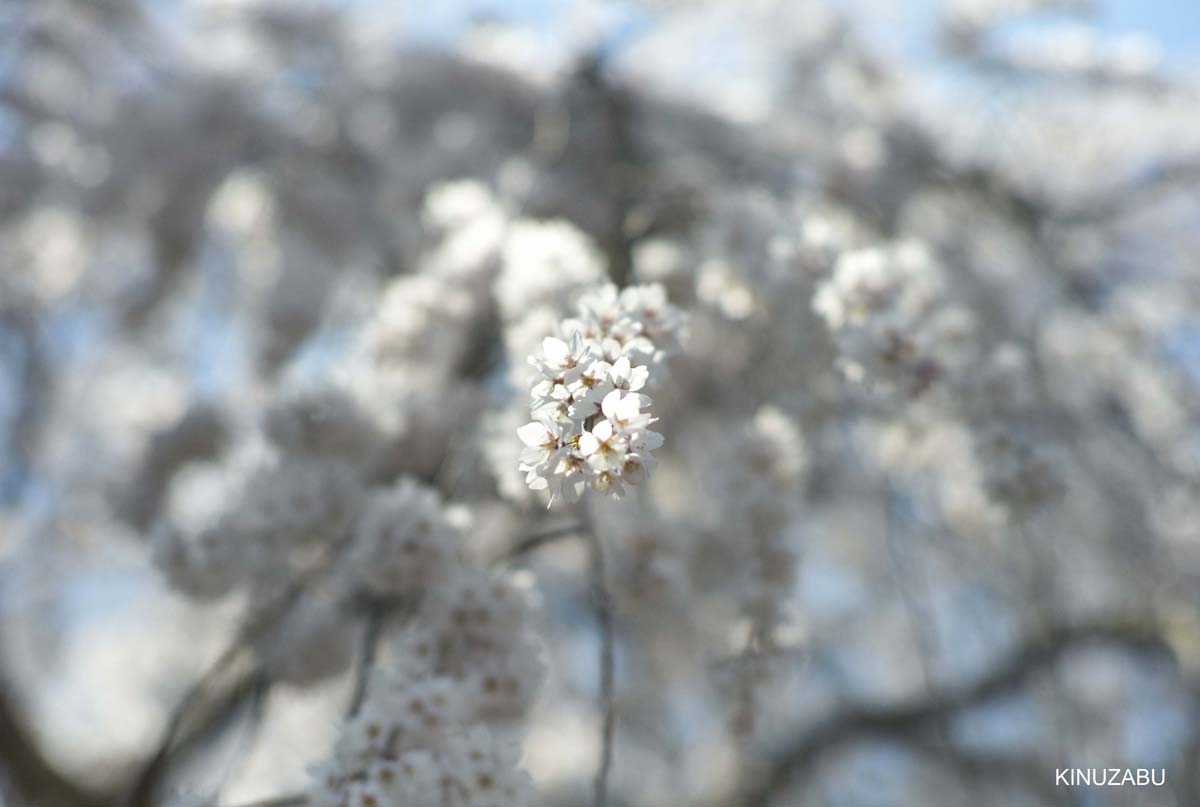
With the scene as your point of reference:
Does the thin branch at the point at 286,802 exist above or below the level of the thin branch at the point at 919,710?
below

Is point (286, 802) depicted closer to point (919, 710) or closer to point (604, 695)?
point (604, 695)

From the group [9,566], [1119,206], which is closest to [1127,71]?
[1119,206]

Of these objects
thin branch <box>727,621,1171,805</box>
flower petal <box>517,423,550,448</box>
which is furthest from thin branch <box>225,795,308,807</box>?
thin branch <box>727,621,1171,805</box>

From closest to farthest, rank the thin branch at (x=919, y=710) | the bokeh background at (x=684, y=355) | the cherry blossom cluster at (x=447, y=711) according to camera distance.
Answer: the cherry blossom cluster at (x=447, y=711), the bokeh background at (x=684, y=355), the thin branch at (x=919, y=710)

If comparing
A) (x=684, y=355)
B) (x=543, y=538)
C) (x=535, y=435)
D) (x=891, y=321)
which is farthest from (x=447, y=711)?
(x=684, y=355)

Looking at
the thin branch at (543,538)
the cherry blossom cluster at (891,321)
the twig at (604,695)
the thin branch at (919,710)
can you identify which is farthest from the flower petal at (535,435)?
the thin branch at (919,710)

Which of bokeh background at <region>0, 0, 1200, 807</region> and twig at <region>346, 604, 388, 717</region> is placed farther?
bokeh background at <region>0, 0, 1200, 807</region>

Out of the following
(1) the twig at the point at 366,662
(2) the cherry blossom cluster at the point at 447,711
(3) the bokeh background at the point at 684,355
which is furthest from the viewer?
(3) the bokeh background at the point at 684,355

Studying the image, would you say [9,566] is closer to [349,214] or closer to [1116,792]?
[349,214]

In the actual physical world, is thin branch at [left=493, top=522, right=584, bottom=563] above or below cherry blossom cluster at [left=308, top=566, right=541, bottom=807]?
above

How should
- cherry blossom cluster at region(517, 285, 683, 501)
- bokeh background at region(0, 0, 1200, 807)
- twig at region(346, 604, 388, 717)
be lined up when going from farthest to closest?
bokeh background at region(0, 0, 1200, 807)
twig at region(346, 604, 388, 717)
cherry blossom cluster at region(517, 285, 683, 501)

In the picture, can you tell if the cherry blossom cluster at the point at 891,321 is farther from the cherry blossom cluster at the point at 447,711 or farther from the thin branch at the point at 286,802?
the thin branch at the point at 286,802

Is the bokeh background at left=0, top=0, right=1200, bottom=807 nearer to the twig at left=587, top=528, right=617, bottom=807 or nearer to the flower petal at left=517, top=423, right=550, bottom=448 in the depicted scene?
the twig at left=587, top=528, right=617, bottom=807
